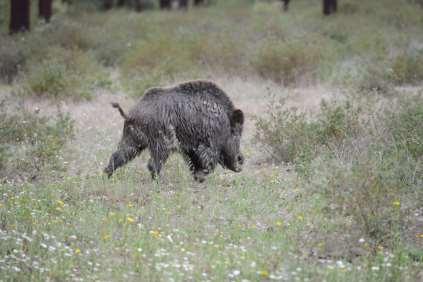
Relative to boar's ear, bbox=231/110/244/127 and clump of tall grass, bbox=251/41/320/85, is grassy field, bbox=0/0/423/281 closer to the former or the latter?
clump of tall grass, bbox=251/41/320/85

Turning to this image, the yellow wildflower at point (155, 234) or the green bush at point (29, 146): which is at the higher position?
the yellow wildflower at point (155, 234)

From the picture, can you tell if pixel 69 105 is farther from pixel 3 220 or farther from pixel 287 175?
pixel 3 220

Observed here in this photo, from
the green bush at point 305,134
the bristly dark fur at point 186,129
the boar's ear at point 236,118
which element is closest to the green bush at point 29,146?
the bristly dark fur at point 186,129

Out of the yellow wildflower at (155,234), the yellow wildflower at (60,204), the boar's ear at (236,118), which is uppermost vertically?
the boar's ear at (236,118)

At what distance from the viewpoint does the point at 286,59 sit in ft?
49.1

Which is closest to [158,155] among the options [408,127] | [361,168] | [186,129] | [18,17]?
[186,129]

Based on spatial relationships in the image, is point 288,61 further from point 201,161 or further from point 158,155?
point 158,155

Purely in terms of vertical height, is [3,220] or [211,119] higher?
[211,119]

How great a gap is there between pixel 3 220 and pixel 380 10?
22160 millimetres

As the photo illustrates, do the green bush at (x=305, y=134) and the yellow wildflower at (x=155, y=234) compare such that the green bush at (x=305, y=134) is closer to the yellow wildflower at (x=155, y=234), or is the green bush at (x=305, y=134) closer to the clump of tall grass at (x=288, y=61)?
the yellow wildflower at (x=155, y=234)

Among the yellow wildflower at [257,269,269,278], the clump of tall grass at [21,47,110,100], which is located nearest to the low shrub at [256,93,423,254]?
the yellow wildflower at [257,269,269,278]

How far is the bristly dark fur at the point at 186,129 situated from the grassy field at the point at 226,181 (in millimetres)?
274

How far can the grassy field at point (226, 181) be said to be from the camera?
5.99m

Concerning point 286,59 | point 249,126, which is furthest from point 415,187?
point 286,59
